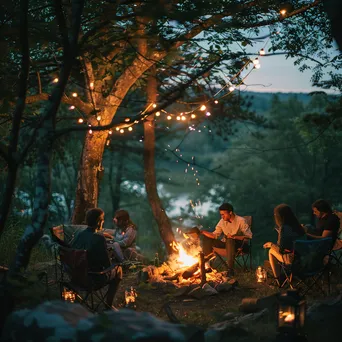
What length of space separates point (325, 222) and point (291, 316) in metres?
2.70

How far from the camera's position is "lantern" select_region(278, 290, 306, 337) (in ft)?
12.1

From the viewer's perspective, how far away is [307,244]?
5.43 m

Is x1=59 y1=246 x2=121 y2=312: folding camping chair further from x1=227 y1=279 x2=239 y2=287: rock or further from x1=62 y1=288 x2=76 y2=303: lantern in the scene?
x1=227 y1=279 x2=239 y2=287: rock

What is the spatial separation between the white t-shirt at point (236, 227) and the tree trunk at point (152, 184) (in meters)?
1.77

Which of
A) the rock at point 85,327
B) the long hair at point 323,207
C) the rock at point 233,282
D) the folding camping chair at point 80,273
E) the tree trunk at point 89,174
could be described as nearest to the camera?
the rock at point 85,327

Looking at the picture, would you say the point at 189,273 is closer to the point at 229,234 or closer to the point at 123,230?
the point at 229,234

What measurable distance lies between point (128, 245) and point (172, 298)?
120 centimetres

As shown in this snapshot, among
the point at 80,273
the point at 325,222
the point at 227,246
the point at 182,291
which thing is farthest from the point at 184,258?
the point at 80,273

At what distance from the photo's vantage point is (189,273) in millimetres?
6672

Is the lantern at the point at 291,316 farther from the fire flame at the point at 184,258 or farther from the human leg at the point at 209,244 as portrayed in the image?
the human leg at the point at 209,244

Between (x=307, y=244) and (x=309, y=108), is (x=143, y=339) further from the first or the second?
(x=309, y=108)

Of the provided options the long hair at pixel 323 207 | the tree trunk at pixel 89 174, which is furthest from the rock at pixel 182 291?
the tree trunk at pixel 89 174

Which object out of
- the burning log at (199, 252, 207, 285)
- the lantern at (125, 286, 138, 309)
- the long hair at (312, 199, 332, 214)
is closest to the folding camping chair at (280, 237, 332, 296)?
the long hair at (312, 199, 332, 214)

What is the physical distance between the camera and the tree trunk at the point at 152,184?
356 inches
